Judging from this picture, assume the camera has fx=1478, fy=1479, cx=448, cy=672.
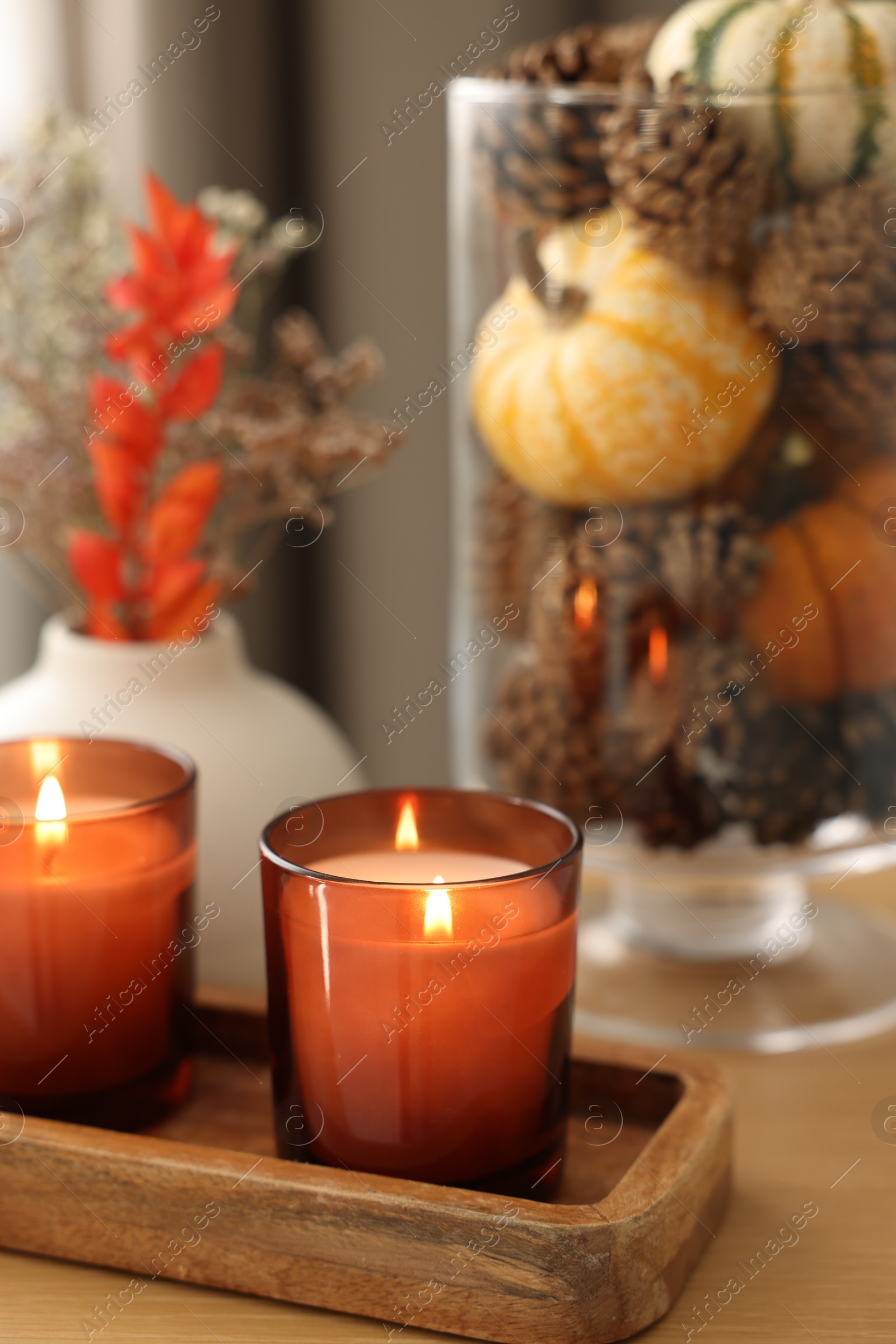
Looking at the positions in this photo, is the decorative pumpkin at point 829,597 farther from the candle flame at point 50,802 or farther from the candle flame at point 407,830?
the candle flame at point 50,802

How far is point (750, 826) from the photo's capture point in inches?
26.7

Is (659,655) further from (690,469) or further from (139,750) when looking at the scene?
(139,750)

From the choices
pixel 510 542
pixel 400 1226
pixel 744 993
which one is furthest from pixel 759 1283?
pixel 510 542

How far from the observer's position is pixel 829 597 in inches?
25.6

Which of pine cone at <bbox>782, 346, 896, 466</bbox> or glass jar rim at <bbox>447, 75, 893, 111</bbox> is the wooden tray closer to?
pine cone at <bbox>782, 346, 896, 466</bbox>

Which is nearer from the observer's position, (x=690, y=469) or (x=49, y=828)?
(x=49, y=828)

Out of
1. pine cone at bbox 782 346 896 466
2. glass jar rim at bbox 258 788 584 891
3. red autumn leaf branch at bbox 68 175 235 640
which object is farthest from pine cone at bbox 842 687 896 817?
red autumn leaf branch at bbox 68 175 235 640

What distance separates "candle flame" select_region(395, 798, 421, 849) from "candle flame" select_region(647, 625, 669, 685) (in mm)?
171

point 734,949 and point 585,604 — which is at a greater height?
point 585,604

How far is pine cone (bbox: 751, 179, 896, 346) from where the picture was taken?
62cm

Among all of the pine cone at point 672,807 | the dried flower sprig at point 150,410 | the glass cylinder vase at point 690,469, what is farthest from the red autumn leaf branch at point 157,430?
the pine cone at point 672,807

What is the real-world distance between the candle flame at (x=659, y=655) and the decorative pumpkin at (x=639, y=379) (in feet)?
0.20

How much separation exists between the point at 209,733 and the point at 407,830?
0.67ft

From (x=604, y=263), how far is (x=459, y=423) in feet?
0.44
